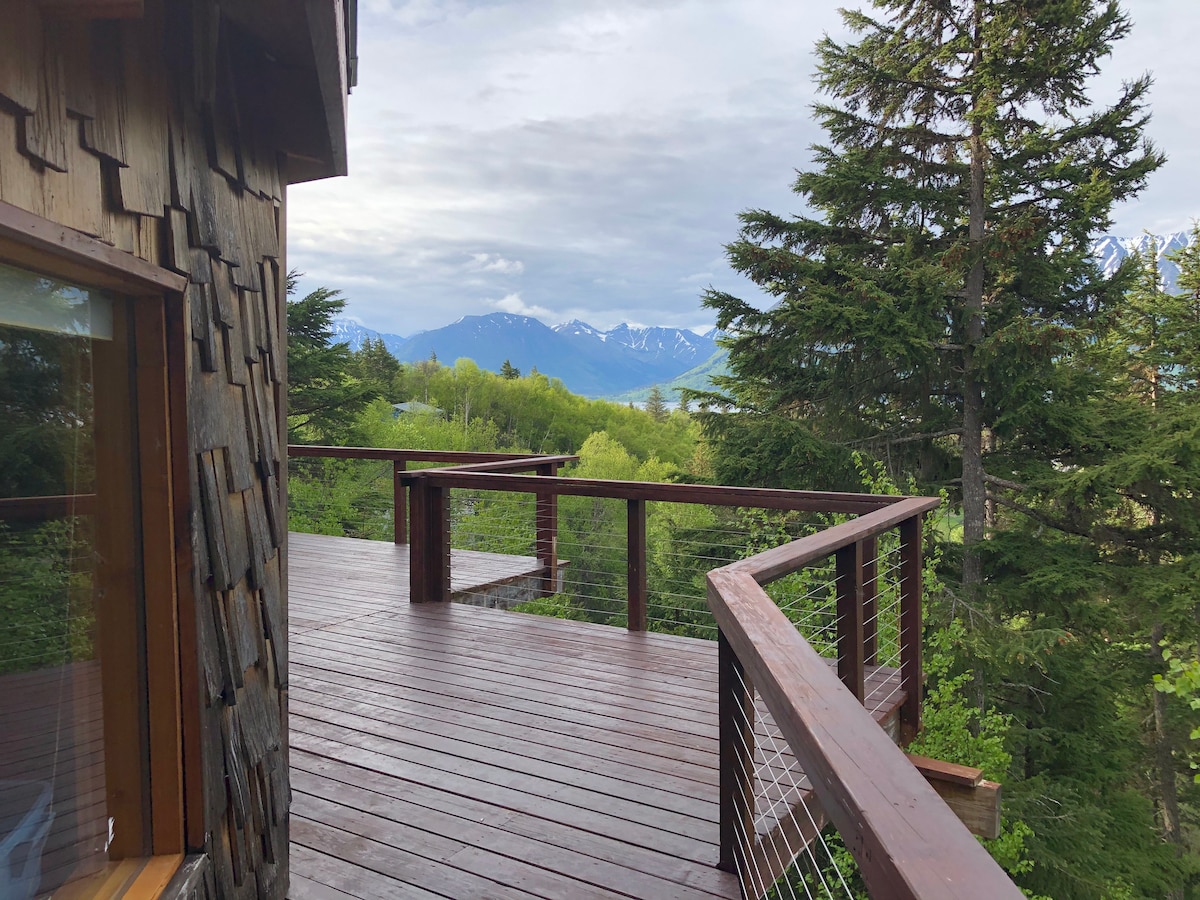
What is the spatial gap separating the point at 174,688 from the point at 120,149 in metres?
1.03

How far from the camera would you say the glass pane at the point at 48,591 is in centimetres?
113

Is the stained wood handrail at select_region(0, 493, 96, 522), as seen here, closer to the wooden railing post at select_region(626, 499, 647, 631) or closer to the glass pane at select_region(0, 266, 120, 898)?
the glass pane at select_region(0, 266, 120, 898)

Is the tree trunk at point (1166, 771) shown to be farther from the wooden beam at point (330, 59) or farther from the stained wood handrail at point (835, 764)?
the wooden beam at point (330, 59)

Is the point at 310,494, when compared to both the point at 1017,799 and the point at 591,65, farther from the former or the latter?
the point at 591,65

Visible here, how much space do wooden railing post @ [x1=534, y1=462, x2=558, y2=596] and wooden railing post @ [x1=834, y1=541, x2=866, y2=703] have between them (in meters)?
3.47

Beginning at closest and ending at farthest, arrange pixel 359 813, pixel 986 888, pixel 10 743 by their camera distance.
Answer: pixel 986 888 → pixel 10 743 → pixel 359 813

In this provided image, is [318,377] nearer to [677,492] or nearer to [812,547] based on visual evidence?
[677,492]

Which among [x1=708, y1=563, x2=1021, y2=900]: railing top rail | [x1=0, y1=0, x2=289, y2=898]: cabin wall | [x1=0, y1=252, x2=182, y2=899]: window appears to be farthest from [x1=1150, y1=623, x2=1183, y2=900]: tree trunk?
[x1=0, y1=252, x2=182, y2=899]: window

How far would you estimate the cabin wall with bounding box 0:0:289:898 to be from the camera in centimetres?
118

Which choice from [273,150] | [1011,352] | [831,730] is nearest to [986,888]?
[831,730]

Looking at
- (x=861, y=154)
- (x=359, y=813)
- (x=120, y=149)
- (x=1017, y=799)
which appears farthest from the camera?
(x=861, y=154)

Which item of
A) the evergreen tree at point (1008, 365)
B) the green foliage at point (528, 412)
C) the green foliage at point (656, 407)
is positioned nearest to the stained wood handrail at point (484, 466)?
the evergreen tree at point (1008, 365)

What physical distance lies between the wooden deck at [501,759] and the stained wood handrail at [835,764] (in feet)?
1.21

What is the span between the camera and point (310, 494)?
1622 cm
